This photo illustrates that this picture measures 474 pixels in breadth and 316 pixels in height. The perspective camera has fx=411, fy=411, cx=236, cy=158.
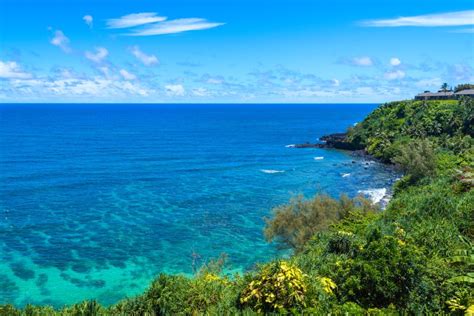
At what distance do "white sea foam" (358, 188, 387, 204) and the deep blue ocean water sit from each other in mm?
2157

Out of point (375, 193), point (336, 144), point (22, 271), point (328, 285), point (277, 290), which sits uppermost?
point (277, 290)

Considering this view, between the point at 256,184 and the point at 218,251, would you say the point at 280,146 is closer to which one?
the point at 256,184

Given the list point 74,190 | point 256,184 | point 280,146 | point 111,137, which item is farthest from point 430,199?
point 111,137

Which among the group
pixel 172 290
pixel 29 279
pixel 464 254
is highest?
pixel 464 254

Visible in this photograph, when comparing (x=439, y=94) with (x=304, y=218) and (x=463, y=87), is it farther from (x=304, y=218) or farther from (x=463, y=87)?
(x=304, y=218)

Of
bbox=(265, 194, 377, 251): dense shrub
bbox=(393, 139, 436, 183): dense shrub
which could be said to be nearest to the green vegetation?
bbox=(265, 194, 377, 251): dense shrub

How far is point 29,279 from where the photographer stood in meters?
44.9

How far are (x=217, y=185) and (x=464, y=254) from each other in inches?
2520

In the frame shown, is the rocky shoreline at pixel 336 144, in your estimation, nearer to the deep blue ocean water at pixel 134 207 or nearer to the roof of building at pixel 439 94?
the deep blue ocean water at pixel 134 207

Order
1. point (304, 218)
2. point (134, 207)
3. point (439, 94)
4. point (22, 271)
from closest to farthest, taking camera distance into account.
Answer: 1. point (304, 218)
2. point (22, 271)
3. point (134, 207)
4. point (439, 94)

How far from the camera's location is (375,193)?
76.1 meters

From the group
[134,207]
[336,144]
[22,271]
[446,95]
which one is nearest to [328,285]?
[22,271]

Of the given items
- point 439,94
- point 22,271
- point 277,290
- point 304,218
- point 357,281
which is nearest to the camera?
point 277,290

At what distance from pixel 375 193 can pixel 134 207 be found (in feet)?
143
